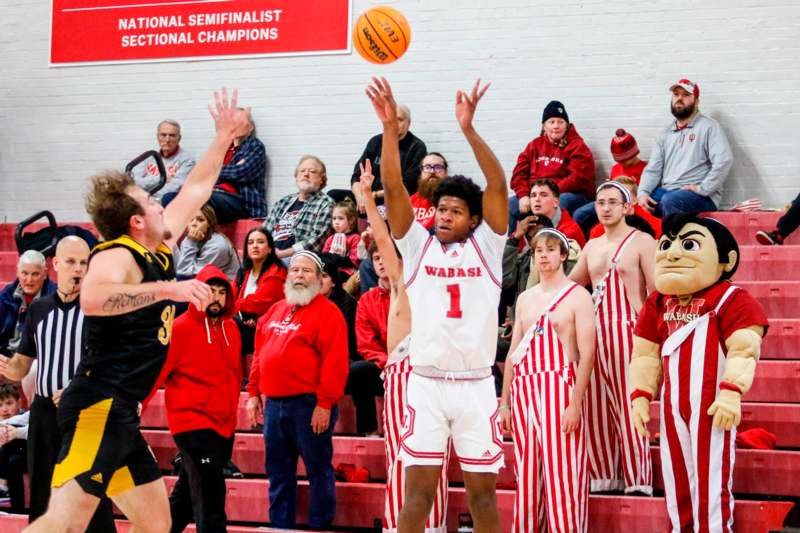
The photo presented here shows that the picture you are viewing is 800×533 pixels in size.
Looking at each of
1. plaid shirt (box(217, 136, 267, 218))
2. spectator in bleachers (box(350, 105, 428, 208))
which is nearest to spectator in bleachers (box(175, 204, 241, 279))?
spectator in bleachers (box(350, 105, 428, 208))

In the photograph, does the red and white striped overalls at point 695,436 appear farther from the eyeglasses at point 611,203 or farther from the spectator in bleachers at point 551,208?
the spectator in bleachers at point 551,208

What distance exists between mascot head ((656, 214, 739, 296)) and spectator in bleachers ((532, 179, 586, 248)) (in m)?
2.00

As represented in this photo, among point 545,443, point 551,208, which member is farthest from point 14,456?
point 551,208

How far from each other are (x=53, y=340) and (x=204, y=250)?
265cm

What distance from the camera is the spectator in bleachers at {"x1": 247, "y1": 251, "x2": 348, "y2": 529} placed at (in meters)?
6.82

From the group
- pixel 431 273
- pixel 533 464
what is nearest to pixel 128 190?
pixel 431 273

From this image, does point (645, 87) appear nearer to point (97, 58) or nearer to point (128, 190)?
point (97, 58)

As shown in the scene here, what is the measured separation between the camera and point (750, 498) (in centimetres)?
660

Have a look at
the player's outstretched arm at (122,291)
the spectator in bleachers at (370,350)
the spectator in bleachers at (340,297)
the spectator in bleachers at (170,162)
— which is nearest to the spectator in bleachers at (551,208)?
the spectator in bleachers at (370,350)

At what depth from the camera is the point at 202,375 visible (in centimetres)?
677

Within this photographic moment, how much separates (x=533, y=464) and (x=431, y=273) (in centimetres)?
149

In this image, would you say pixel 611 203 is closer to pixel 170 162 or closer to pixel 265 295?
pixel 265 295

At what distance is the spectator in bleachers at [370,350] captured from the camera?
7.43 m

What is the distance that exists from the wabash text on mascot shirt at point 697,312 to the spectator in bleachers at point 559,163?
333cm
